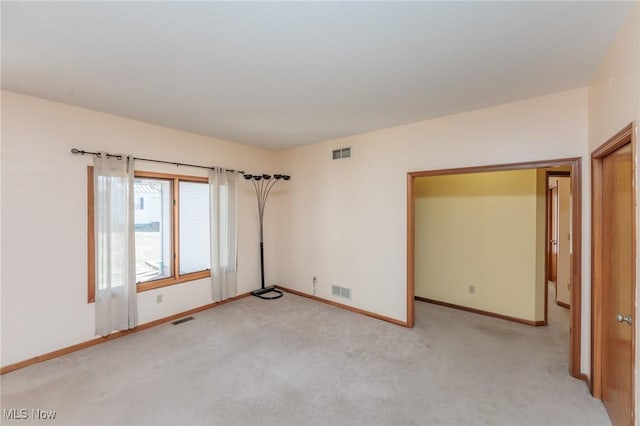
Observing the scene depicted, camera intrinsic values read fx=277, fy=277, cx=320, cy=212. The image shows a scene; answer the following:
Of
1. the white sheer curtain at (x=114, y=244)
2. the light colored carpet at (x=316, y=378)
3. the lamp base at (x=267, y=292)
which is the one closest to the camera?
the light colored carpet at (x=316, y=378)

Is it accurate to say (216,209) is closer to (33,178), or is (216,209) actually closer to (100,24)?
(33,178)

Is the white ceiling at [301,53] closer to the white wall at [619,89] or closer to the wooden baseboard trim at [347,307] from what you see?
the white wall at [619,89]

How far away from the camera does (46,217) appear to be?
2.77 metres

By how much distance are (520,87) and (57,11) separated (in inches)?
132

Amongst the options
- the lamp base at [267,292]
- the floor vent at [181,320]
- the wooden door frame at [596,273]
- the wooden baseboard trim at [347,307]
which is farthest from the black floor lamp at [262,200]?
the wooden door frame at [596,273]

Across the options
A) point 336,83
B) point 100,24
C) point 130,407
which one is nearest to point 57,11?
point 100,24

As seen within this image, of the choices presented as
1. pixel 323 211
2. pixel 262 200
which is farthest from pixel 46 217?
pixel 323 211

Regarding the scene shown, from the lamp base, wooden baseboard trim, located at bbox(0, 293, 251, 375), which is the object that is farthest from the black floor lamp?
wooden baseboard trim, located at bbox(0, 293, 251, 375)

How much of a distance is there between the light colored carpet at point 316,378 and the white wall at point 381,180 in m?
0.61

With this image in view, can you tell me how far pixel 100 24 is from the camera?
162cm

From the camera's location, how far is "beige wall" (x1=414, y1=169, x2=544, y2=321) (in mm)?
3605

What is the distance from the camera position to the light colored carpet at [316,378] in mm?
2021

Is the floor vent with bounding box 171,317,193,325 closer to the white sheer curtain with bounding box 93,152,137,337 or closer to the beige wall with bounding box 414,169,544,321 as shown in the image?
the white sheer curtain with bounding box 93,152,137,337

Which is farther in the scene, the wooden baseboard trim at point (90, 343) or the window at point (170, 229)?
the window at point (170, 229)
